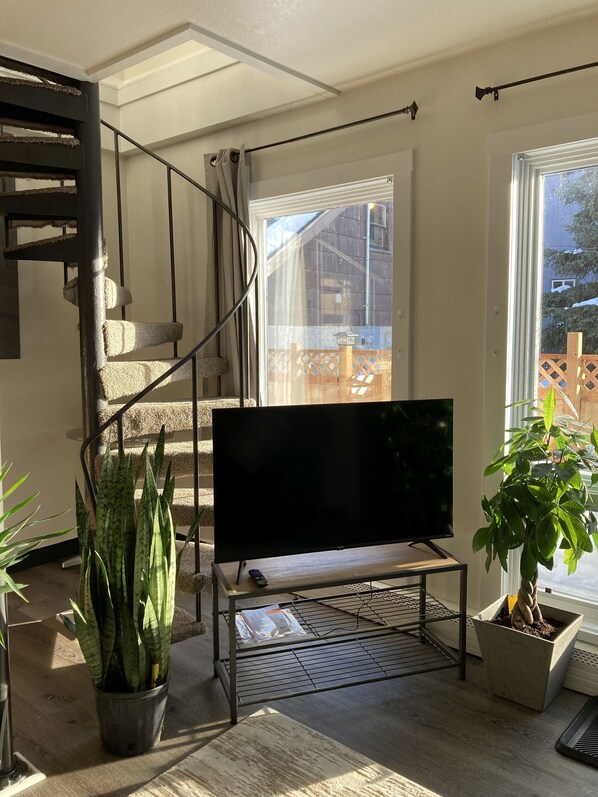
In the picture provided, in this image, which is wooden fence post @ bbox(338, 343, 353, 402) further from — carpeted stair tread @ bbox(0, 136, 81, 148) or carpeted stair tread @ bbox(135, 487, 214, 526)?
carpeted stair tread @ bbox(0, 136, 81, 148)

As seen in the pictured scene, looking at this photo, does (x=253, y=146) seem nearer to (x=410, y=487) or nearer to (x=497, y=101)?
(x=497, y=101)

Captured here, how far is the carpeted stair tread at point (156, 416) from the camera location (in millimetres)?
3061

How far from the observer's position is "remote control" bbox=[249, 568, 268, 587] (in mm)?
2447

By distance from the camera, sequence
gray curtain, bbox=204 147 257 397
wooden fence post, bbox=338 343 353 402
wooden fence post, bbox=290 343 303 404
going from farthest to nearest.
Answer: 1. wooden fence post, bbox=290 343 303 404
2. gray curtain, bbox=204 147 257 397
3. wooden fence post, bbox=338 343 353 402

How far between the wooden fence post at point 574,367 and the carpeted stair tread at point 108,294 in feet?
6.69

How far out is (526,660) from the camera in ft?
8.09

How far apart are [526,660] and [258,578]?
3.36 ft

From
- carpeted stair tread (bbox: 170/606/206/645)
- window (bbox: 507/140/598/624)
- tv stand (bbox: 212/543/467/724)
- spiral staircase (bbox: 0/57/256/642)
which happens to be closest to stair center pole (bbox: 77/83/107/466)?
spiral staircase (bbox: 0/57/256/642)

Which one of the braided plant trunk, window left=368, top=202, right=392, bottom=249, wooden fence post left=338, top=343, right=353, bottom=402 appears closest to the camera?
the braided plant trunk

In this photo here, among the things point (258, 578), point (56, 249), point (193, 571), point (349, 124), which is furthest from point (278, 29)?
point (193, 571)

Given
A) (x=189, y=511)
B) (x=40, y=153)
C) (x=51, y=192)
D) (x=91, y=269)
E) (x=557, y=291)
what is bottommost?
(x=189, y=511)

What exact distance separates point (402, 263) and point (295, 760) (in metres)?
2.09

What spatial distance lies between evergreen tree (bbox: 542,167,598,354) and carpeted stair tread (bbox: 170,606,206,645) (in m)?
1.88

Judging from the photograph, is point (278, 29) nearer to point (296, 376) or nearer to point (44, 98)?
point (44, 98)
